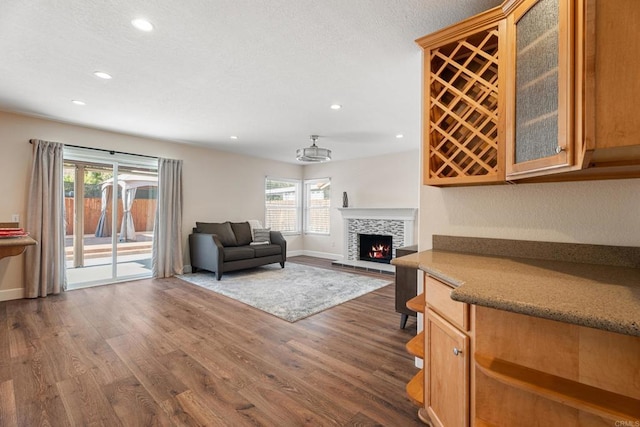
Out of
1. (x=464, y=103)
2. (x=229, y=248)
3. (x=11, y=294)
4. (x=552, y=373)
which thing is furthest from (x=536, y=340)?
(x=11, y=294)

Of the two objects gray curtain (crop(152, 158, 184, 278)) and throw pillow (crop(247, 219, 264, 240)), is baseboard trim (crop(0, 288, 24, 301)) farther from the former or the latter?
throw pillow (crop(247, 219, 264, 240))

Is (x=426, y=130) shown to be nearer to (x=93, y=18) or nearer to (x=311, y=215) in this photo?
(x=93, y=18)

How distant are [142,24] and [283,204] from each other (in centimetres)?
561

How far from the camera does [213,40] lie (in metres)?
2.10

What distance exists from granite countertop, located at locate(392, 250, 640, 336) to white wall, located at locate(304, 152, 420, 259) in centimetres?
400

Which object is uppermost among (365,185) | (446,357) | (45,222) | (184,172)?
(184,172)

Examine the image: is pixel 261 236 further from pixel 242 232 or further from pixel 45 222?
pixel 45 222

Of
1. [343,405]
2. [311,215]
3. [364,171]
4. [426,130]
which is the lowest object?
[343,405]

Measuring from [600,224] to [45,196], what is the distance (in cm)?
579

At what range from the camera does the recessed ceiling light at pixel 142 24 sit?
188cm

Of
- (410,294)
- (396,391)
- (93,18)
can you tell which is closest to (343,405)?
(396,391)

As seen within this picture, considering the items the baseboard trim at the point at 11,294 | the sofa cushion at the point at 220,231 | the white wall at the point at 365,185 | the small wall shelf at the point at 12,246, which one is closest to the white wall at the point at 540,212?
the white wall at the point at 365,185

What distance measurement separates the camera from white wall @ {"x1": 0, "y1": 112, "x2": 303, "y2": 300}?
3727 millimetres

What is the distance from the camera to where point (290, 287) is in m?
4.32
